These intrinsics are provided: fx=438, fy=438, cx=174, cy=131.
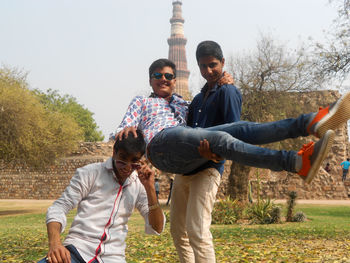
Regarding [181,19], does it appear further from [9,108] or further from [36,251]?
[36,251]

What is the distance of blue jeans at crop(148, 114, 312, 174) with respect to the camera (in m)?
2.99

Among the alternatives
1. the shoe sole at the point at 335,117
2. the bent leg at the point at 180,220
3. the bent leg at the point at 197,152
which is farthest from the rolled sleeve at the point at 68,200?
the shoe sole at the point at 335,117

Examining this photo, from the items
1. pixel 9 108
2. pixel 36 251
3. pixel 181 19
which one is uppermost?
pixel 181 19

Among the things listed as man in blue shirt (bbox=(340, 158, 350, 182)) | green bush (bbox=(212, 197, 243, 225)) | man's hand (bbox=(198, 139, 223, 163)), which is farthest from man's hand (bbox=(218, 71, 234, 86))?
man in blue shirt (bbox=(340, 158, 350, 182))

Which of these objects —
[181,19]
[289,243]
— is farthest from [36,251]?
[181,19]

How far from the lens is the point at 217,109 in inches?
151

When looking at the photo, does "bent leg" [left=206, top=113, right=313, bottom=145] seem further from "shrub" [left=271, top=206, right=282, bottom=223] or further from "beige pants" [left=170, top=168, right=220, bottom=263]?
"shrub" [left=271, top=206, right=282, bottom=223]

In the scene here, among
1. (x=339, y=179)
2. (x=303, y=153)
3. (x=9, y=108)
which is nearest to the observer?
(x=303, y=153)

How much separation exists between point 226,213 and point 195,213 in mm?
10828

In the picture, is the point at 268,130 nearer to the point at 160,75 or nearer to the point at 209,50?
the point at 209,50

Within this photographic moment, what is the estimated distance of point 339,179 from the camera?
26031 millimetres

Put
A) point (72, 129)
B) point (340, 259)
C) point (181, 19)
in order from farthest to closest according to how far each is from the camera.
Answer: point (181, 19), point (72, 129), point (340, 259)

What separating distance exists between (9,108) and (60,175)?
10.8 m

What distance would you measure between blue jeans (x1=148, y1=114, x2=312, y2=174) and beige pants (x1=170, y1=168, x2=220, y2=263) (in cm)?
17
